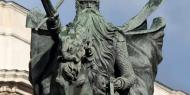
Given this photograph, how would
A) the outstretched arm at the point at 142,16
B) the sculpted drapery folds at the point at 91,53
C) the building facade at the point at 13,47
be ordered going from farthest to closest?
the building facade at the point at 13,47
the outstretched arm at the point at 142,16
the sculpted drapery folds at the point at 91,53

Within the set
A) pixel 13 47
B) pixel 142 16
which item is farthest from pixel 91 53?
pixel 13 47

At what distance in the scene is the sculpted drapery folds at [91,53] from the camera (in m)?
9.05

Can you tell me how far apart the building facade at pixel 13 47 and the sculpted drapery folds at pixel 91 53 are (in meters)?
33.6

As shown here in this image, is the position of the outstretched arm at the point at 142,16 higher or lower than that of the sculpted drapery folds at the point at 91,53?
higher

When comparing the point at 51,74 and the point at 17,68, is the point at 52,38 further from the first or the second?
the point at 17,68

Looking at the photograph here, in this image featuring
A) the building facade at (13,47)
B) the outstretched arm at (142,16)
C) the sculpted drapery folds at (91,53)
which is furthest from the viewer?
the building facade at (13,47)

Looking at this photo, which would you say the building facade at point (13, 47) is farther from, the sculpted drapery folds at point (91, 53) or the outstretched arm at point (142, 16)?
the sculpted drapery folds at point (91, 53)

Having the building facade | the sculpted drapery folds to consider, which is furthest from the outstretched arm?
the building facade

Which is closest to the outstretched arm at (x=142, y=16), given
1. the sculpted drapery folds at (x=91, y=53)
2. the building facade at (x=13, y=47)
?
the sculpted drapery folds at (x=91, y=53)

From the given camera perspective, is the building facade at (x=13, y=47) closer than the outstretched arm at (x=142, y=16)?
No

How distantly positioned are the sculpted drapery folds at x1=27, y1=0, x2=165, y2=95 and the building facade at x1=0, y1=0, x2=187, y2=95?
33.6m

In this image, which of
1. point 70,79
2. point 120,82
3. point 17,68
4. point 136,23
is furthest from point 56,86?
point 17,68

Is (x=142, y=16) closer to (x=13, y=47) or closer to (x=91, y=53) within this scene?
(x=91, y=53)

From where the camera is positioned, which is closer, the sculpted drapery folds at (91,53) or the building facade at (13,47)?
the sculpted drapery folds at (91,53)
